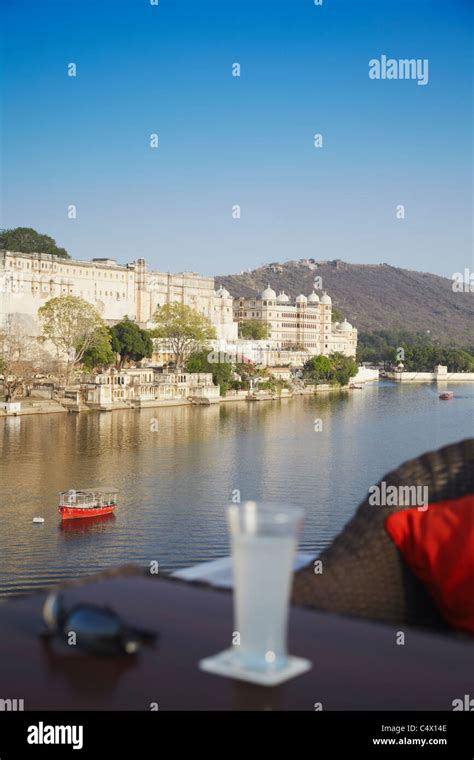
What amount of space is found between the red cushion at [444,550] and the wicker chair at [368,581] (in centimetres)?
2

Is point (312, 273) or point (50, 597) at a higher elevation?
point (312, 273)

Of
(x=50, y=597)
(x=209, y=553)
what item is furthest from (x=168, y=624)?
(x=209, y=553)

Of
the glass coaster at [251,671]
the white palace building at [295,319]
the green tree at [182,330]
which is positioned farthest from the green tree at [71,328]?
the glass coaster at [251,671]

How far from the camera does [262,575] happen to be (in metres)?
1.32

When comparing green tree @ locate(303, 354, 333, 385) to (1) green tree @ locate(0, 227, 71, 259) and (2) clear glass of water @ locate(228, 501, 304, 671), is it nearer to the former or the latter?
(1) green tree @ locate(0, 227, 71, 259)

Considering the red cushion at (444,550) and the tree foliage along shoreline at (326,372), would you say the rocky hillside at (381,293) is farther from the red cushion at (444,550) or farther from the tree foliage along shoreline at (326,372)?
the red cushion at (444,550)

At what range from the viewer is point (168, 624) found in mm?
1544

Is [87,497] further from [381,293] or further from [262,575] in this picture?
[381,293]

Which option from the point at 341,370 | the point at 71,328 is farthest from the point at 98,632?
the point at 341,370

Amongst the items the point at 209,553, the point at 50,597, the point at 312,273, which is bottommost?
the point at 209,553

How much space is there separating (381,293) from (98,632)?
9491 cm

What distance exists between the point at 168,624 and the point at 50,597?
194mm

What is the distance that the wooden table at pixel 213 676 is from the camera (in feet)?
4.25
